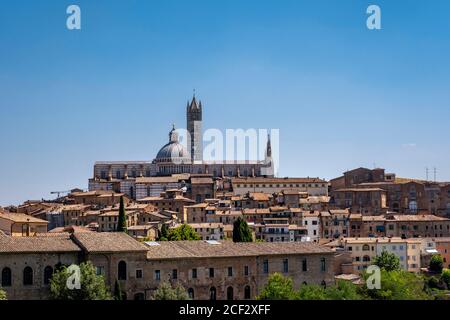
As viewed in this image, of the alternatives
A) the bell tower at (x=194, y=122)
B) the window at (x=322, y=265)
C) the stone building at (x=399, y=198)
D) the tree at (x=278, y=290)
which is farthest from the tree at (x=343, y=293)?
the bell tower at (x=194, y=122)

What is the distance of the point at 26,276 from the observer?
27391 millimetres

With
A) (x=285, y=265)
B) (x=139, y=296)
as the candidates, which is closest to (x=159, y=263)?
(x=139, y=296)

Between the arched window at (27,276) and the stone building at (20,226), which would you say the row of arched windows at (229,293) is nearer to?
the arched window at (27,276)

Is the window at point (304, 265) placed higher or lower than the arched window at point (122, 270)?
lower

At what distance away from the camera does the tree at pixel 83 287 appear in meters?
26.1

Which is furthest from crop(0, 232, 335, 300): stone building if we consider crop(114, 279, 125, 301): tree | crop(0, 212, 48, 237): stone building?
crop(0, 212, 48, 237): stone building

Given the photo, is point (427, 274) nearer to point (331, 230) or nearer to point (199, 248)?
point (331, 230)

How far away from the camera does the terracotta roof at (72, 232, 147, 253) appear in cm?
2834

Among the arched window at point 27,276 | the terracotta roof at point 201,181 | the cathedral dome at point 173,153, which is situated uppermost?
the cathedral dome at point 173,153

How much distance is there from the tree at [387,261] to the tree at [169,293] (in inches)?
799

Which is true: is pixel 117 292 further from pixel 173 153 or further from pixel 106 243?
pixel 173 153

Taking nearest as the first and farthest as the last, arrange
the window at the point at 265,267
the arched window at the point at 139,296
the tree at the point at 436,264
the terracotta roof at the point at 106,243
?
the terracotta roof at the point at 106,243 < the arched window at the point at 139,296 < the window at the point at 265,267 < the tree at the point at 436,264

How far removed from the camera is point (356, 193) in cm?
6981
